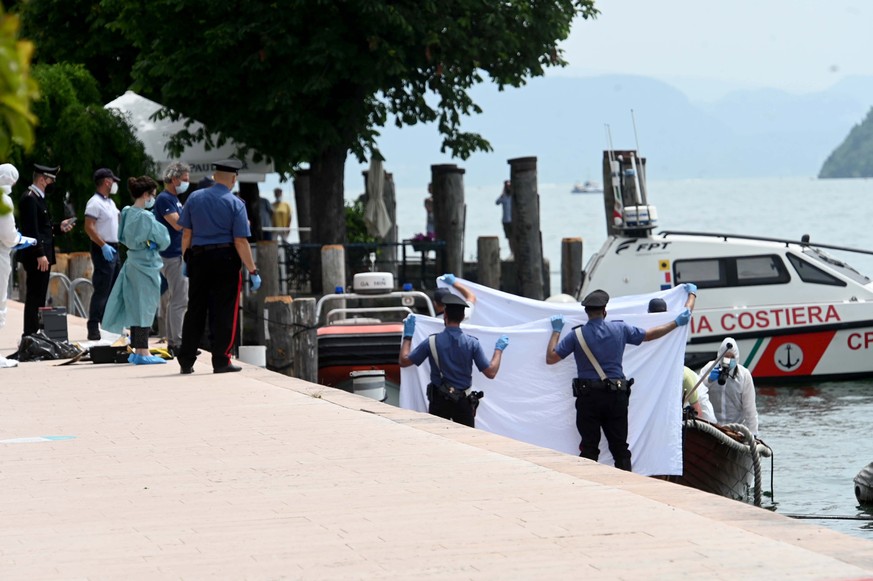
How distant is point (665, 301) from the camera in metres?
15.3

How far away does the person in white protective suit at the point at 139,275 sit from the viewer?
1427 cm

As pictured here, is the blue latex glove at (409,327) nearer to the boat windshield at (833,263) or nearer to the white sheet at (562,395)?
the white sheet at (562,395)

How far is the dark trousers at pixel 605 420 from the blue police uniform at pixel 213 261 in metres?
3.02

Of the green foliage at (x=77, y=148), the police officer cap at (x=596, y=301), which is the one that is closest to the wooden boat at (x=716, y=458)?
the police officer cap at (x=596, y=301)

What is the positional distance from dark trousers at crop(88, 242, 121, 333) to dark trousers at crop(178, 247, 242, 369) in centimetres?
378

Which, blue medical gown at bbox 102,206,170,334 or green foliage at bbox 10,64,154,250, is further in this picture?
green foliage at bbox 10,64,154,250

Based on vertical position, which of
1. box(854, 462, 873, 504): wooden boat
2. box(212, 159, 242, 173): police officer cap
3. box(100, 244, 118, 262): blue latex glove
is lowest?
box(854, 462, 873, 504): wooden boat

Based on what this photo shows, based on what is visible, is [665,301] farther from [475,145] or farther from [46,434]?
[475,145]

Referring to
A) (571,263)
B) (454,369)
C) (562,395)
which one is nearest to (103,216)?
(454,369)

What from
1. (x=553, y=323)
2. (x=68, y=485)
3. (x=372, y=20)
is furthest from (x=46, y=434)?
(x=372, y=20)

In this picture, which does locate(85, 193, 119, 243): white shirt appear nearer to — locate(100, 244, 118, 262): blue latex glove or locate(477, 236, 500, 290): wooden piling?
locate(100, 244, 118, 262): blue latex glove

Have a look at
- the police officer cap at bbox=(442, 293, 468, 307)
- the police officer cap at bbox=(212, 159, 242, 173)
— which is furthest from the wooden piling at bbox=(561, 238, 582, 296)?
the police officer cap at bbox=(212, 159, 242, 173)

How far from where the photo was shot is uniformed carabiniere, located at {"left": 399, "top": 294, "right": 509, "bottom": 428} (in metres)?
13.2

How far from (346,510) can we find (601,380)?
626 centimetres
